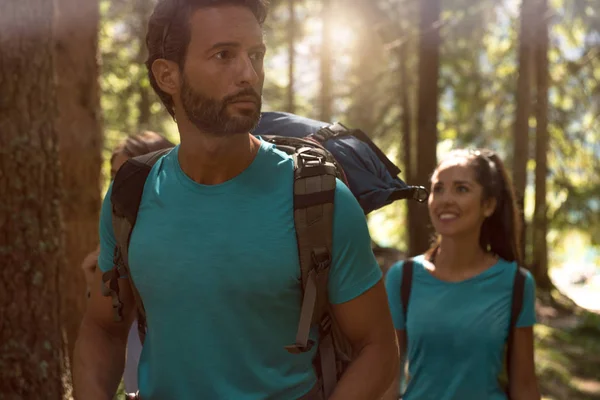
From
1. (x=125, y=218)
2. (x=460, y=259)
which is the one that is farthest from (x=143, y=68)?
(x=125, y=218)

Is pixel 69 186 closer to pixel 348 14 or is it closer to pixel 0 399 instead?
pixel 0 399

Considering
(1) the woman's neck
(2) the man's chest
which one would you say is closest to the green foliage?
(1) the woman's neck

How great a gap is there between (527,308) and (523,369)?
0.36 meters

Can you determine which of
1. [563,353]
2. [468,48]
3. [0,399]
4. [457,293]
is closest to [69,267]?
[0,399]

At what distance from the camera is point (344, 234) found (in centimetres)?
274

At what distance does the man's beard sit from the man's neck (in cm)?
4

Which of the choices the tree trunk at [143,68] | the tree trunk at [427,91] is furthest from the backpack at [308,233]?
the tree trunk at [427,91]

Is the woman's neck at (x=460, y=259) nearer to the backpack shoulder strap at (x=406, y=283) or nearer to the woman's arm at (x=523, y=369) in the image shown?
the backpack shoulder strap at (x=406, y=283)

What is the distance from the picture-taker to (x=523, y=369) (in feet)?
15.5

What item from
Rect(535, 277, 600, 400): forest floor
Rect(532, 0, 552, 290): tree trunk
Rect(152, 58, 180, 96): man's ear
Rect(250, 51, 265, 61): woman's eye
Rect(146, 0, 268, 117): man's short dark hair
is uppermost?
Rect(146, 0, 268, 117): man's short dark hair

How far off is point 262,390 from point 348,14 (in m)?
20.9

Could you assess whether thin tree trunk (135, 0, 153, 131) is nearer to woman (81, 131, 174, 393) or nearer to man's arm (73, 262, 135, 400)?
woman (81, 131, 174, 393)

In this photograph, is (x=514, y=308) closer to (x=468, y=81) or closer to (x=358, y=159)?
(x=358, y=159)

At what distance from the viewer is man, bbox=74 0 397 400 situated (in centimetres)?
274
